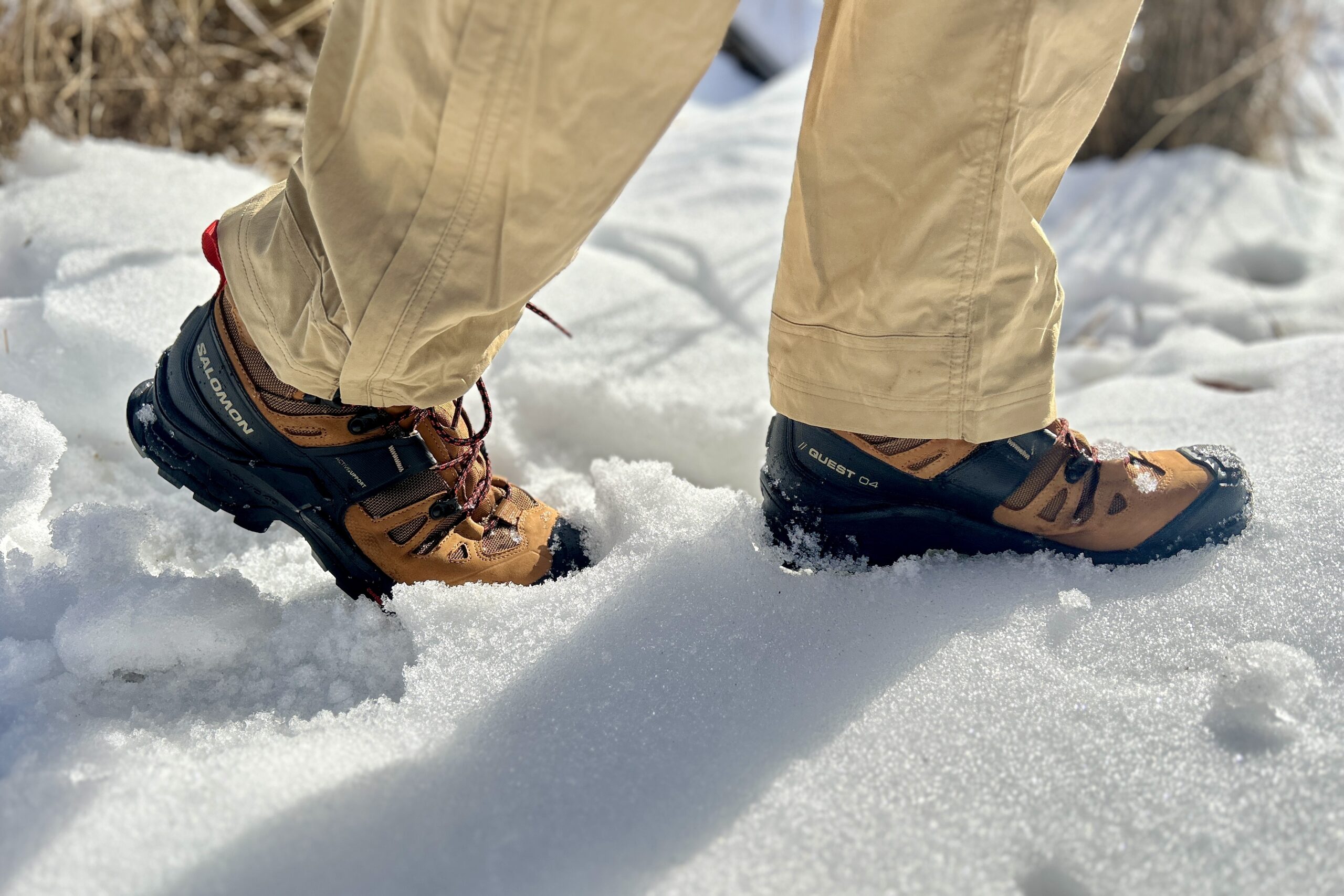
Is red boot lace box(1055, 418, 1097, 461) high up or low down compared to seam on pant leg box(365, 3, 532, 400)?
Result: down

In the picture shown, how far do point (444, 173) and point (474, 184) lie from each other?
0.07ft

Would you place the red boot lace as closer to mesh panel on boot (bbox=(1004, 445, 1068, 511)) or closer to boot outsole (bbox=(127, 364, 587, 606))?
mesh panel on boot (bbox=(1004, 445, 1068, 511))

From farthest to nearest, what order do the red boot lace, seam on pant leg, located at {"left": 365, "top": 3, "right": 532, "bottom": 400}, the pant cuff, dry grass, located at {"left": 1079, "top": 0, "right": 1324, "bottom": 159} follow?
dry grass, located at {"left": 1079, "top": 0, "right": 1324, "bottom": 159} < the red boot lace < the pant cuff < seam on pant leg, located at {"left": 365, "top": 3, "right": 532, "bottom": 400}

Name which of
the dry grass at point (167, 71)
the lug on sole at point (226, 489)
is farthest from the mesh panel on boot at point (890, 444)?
the dry grass at point (167, 71)

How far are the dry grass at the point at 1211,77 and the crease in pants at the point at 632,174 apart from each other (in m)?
1.79

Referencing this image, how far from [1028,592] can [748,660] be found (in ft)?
0.97

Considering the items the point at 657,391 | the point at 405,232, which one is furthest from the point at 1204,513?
the point at 405,232

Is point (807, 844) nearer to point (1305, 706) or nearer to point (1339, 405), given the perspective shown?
point (1305, 706)

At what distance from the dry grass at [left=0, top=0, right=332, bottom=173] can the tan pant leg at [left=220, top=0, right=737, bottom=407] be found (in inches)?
47.7

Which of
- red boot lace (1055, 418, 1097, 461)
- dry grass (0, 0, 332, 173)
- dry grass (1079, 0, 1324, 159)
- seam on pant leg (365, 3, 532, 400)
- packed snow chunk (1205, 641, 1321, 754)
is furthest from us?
dry grass (1079, 0, 1324, 159)

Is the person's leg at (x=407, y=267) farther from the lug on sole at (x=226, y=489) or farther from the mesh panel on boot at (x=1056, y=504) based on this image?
the mesh panel on boot at (x=1056, y=504)

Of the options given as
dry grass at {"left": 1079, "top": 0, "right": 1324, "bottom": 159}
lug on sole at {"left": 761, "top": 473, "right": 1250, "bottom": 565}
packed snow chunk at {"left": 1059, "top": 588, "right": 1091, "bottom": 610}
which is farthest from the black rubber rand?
dry grass at {"left": 1079, "top": 0, "right": 1324, "bottom": 159}

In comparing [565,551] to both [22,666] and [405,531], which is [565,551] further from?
[22,666]

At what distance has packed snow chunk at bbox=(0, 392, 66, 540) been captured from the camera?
87 centimetres
